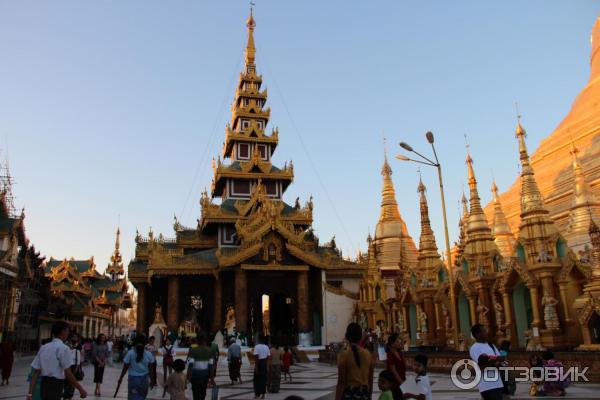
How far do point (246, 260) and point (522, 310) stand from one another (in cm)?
1456

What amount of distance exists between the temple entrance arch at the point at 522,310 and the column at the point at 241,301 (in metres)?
14.1

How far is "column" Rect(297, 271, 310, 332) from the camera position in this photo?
3022 cm

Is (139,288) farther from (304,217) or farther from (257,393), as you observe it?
(257,393)

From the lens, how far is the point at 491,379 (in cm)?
636

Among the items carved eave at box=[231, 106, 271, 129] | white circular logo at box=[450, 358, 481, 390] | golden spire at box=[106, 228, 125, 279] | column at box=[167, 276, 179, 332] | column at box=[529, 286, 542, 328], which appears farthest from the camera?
golden spire at box=[106, 228, 125, 279]

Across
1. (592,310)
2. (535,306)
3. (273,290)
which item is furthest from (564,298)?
(273,290)

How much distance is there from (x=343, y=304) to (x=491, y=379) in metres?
26.6

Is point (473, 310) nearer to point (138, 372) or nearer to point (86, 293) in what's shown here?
point (138, 372)

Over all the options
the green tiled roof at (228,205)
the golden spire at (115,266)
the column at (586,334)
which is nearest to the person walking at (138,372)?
the column at (586,334)

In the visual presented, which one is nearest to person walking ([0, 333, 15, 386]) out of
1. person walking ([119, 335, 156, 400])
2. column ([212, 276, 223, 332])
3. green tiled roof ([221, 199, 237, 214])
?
person walking ([119, 335, 156, 400])

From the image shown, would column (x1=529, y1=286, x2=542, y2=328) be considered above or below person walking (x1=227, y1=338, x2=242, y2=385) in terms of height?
above

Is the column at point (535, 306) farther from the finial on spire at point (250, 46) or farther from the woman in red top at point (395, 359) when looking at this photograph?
the finial on spire at point (250, 46)

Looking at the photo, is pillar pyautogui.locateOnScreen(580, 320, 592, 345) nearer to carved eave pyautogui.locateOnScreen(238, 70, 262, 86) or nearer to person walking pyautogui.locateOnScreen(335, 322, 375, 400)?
person walking pyautogui.locateOnScreen(335, 322, 375, 400)

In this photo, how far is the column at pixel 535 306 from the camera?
18.8 m
